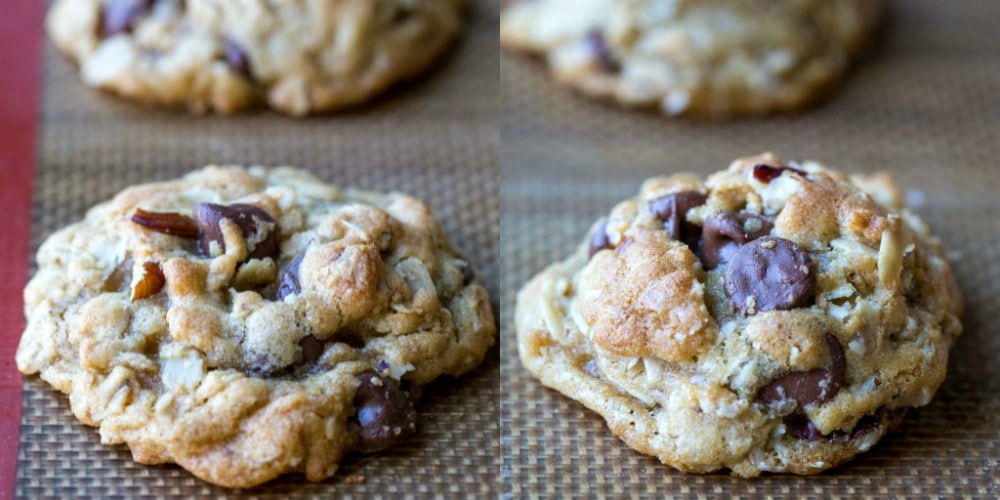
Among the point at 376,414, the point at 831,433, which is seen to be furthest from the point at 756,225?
the point at 376,414

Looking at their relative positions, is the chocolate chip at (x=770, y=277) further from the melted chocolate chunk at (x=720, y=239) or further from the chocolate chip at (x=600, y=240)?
the chocolate chip at (x=600, y=240)

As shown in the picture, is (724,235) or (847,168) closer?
(724,235)

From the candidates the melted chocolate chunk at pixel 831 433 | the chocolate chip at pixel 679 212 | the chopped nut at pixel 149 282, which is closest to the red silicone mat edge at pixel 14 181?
the chopped nut at pixel 149 282

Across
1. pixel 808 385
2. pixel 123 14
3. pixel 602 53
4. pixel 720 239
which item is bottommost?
pixel 808 385

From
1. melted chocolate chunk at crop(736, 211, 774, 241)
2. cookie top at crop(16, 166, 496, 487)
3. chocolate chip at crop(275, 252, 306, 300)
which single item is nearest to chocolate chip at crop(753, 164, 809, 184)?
melted chocolate chunk at crop(736, 211, 774, 241)

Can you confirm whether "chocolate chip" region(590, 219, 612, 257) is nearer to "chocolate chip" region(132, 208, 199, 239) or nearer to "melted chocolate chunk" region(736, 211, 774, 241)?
"melted chocolate chunk" region(736, 211, 774, 241)

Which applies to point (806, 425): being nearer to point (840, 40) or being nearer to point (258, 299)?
point (258, 299)

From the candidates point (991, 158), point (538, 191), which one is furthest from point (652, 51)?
point (991, 158)

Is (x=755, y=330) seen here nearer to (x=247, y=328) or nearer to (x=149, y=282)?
(x=247, y=328)
